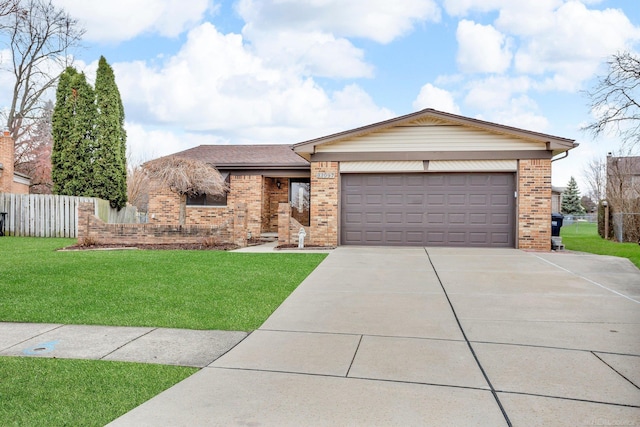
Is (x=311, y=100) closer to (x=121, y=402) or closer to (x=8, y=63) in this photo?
(x=8, y=63)

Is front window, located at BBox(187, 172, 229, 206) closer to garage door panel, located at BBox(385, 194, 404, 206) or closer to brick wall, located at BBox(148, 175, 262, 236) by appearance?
brick wall, located at BBox(148, 175, 262, 236)

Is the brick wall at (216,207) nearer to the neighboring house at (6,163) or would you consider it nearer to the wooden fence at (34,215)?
the wooden fence at (34,215)

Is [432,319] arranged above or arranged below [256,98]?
below

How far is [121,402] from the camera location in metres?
3.36

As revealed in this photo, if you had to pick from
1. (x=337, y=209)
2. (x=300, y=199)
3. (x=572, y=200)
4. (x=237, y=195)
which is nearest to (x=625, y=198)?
Result: (x=337, y=209)

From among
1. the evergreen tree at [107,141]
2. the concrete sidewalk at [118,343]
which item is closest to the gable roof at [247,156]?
the evergreen tree at [107,141]

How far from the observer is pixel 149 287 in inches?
302

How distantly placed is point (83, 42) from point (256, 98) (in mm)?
12798

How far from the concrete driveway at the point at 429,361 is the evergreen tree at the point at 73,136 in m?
15.5

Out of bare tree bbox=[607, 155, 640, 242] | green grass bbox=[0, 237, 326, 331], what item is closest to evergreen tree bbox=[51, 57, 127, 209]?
green grass bbox=[0, 237, 326, 331]

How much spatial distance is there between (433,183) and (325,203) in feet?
11.2

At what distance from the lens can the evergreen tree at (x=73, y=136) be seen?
64.7ft

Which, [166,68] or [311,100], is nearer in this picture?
[166,68]

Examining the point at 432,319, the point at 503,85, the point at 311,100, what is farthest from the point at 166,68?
the point at 432,319
